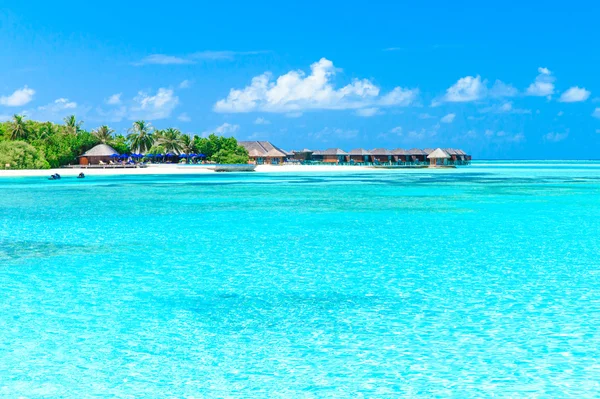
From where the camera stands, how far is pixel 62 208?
2461 centimetres

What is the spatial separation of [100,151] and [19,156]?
39.0 feet

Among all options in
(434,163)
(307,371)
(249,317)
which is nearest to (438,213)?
(249,317)

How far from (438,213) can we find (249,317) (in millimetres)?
→ 15495

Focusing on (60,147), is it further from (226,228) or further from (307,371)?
(307,371)

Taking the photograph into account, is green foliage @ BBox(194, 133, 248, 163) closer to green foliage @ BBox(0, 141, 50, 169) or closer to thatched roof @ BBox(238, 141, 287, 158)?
thatched roof @ BBox(238, 141, 287, 158)

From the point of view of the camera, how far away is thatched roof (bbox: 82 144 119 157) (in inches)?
2953

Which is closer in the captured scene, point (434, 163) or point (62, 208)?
point (62, 208)

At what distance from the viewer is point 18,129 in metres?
69.8

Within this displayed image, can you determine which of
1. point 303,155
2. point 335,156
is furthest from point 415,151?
point 303,155

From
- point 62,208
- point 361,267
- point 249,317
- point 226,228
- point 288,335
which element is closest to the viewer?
point 288,335

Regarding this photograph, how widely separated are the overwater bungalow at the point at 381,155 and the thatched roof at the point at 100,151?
45027 mm

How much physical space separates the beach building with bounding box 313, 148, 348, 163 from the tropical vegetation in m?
24.9

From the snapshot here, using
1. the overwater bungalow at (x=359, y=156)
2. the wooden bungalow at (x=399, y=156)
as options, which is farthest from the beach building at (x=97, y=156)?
the wooden bungalow at (x=399, y=156)

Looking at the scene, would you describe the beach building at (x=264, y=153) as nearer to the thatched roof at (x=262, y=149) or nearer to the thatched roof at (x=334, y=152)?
the thatched roof at (x=262, y=149)
